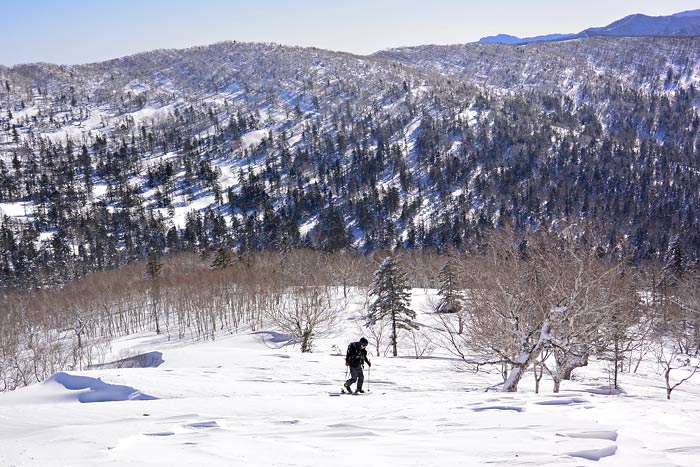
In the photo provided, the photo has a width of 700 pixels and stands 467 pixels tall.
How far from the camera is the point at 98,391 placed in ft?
44.3

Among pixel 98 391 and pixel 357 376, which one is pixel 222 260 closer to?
pixel 98 391

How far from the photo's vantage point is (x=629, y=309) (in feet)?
69.3

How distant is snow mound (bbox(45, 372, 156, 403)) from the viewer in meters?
13.2

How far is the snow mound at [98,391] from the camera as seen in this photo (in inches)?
519

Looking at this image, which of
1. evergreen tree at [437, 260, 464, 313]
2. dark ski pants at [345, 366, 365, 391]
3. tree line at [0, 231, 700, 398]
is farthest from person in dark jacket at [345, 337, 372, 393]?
evergreen tree at [437, 260, 464, 313]

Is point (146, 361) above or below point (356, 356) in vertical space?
below

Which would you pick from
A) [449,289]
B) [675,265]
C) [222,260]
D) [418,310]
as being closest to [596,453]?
[449,289]

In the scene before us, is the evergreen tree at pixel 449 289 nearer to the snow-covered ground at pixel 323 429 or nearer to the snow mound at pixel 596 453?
the snow-covered ground at pixel 323 429

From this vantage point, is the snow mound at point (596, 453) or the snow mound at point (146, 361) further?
the snow mound at point (146, 361)

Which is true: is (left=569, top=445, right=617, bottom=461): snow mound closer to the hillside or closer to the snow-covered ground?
the snow-covered ground

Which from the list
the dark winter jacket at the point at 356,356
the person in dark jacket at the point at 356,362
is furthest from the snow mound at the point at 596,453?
the dark winter jacket at the point at 356,356

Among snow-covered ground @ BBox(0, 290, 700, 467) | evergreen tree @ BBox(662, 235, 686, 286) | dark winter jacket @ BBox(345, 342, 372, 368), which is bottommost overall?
evergreen tree @ BBox(662, 235, 686, 286)

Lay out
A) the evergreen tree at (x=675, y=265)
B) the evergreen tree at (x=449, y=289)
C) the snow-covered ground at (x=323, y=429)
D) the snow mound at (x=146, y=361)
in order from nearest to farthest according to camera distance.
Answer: the snow-covered ground at (x=323, y=429), the snow mound at (x=146, y=361), the evergreen tree at (x=449, y=289), the evergreen tree at (x=675, y=265)

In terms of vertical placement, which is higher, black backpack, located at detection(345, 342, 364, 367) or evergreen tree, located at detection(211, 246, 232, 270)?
black backpack, located at detection(345, 342, 364, 367)
